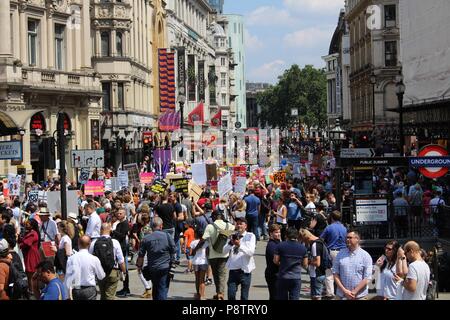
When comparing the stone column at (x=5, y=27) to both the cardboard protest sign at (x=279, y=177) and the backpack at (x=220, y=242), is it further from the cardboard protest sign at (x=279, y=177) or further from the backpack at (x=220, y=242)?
the backpack at (x=220, y=242)

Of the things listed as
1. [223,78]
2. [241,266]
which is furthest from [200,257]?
[223,78]

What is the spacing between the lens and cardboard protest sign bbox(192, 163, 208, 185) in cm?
2980

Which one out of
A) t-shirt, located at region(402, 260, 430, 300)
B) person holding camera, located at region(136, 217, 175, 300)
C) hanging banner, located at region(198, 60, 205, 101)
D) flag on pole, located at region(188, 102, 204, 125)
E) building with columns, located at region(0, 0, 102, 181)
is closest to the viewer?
t-shirt, located at region(402, 260, 430, 300)

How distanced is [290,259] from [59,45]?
34756 mm

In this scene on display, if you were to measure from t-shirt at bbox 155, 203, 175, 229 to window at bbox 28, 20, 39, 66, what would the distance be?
2479cm

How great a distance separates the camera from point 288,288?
45.1 ft

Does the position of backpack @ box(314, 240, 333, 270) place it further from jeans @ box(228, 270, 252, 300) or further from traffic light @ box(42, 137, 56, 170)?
traffic light @ box(42, 137, 56, 170)

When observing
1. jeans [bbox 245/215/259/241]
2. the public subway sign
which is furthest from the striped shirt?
jeans [bbox 245/215/259/241]

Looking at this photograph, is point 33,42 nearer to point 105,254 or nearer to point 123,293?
point 123,293

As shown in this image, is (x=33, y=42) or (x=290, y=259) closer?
(x=290, y=259)

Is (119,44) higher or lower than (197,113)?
higher

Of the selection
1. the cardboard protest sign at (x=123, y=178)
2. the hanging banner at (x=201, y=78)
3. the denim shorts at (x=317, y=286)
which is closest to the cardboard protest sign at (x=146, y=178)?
the cardboard protest sign at (x=123, y=178)

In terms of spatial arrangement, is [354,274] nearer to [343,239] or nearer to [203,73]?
[343,239]

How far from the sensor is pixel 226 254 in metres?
16.0
